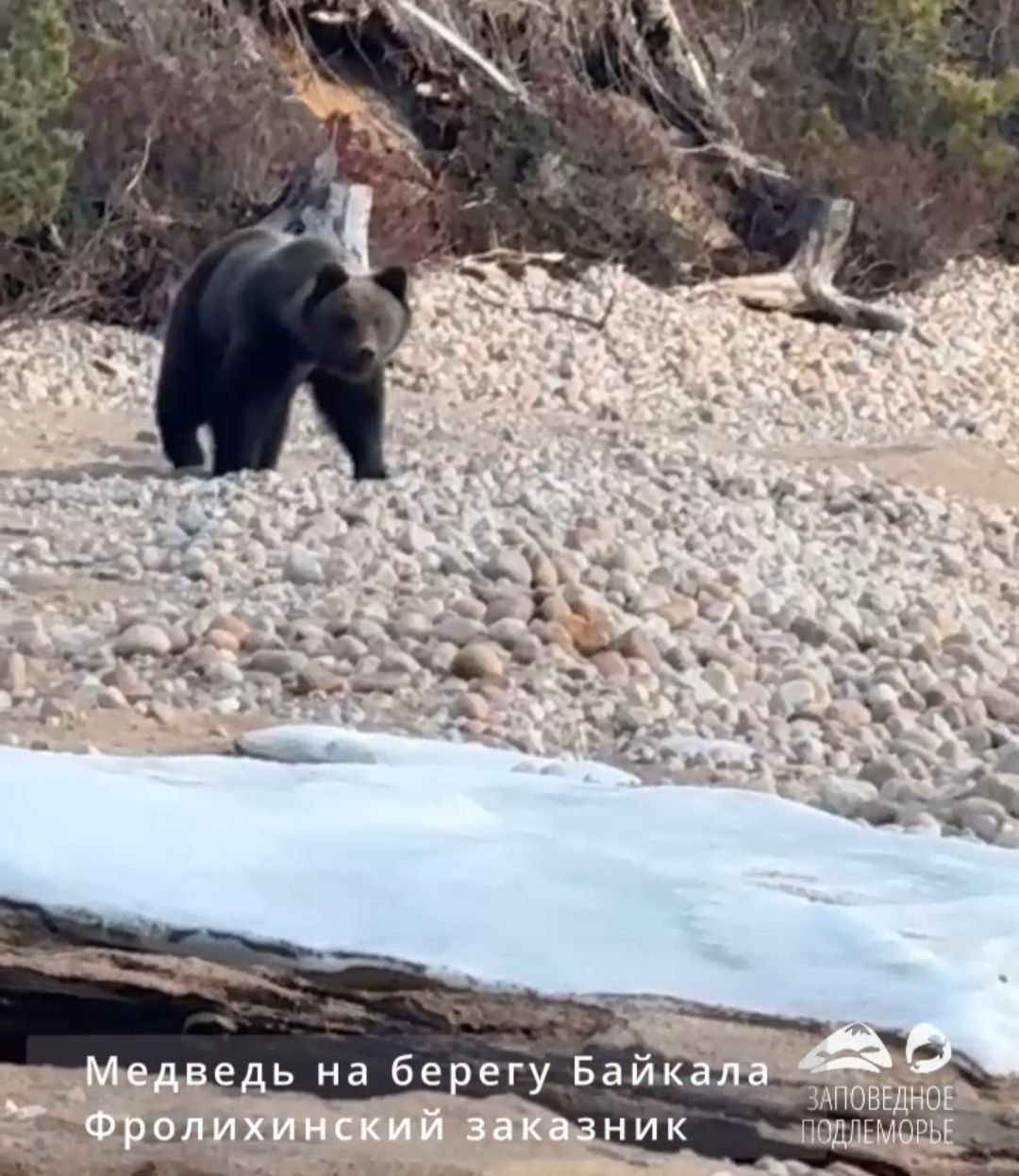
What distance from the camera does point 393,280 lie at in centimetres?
919

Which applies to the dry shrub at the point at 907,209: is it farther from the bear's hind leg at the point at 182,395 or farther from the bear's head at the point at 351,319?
the bear's hind leg at the point at 182,395

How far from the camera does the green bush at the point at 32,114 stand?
1145cm

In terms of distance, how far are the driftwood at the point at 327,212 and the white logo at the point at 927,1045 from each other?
342 inches

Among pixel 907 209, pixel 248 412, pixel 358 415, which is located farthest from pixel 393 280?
pixel 907 209

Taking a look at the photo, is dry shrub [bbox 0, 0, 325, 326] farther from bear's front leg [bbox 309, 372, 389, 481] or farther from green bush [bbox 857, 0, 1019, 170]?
green bush [bbox 857, 0, 1019, 170]

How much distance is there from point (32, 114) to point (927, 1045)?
9.77 m

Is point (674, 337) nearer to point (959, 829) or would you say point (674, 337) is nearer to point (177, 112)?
point (177, 112)

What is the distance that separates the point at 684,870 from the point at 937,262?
14.5 meters

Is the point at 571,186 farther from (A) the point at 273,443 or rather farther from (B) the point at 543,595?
(B) the point at 543,595

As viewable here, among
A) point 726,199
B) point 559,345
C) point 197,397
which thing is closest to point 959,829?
point 197,397

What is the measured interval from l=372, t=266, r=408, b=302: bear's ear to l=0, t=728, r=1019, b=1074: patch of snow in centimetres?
585

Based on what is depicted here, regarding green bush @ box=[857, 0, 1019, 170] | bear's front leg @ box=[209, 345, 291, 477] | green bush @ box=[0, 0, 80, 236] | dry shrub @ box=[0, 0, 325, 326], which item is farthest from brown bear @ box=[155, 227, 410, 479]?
green bush @ box=[857, 0, 1019, 170]

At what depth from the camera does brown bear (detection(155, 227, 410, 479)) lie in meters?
8.75

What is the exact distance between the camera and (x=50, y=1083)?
8.11 ft
